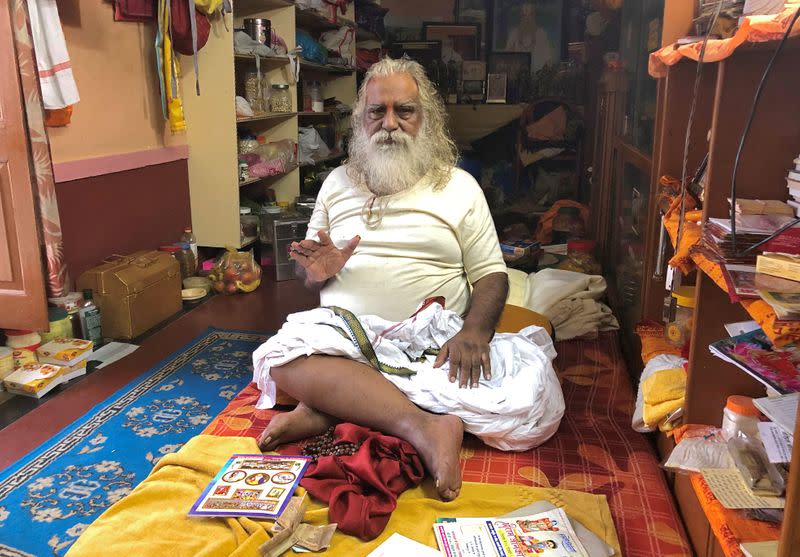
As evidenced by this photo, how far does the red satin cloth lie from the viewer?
148 cm

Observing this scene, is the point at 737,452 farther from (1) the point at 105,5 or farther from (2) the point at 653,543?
(1) the point at 105,5

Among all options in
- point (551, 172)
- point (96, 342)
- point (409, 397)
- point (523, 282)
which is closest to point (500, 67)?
point (551, 172)

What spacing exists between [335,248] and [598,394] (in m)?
0.99

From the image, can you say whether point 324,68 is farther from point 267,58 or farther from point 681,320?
point 681,320

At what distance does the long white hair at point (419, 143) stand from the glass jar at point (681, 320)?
83 centimetres

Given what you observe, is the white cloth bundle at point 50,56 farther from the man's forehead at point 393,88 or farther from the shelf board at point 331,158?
the shelf board at point 331,158

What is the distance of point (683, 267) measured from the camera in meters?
1.46

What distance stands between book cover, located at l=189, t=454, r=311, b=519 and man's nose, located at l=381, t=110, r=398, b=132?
113cm

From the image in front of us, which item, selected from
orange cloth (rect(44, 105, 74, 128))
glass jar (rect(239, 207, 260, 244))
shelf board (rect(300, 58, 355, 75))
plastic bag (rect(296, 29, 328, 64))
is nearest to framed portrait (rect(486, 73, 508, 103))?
shelf board (rect(300, 58, 355, 75))

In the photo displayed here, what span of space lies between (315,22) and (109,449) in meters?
4.41

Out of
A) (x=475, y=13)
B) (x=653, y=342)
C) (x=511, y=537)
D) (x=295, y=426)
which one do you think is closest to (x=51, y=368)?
(x=295, y=426)

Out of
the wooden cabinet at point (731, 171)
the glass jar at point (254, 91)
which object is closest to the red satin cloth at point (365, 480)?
the wooden cabinet at point (731, 171)

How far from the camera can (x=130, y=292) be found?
10.4 ft

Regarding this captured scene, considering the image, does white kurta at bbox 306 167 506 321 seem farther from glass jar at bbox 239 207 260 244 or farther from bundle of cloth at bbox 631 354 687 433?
glass jar at bbox 239 207 260 244
